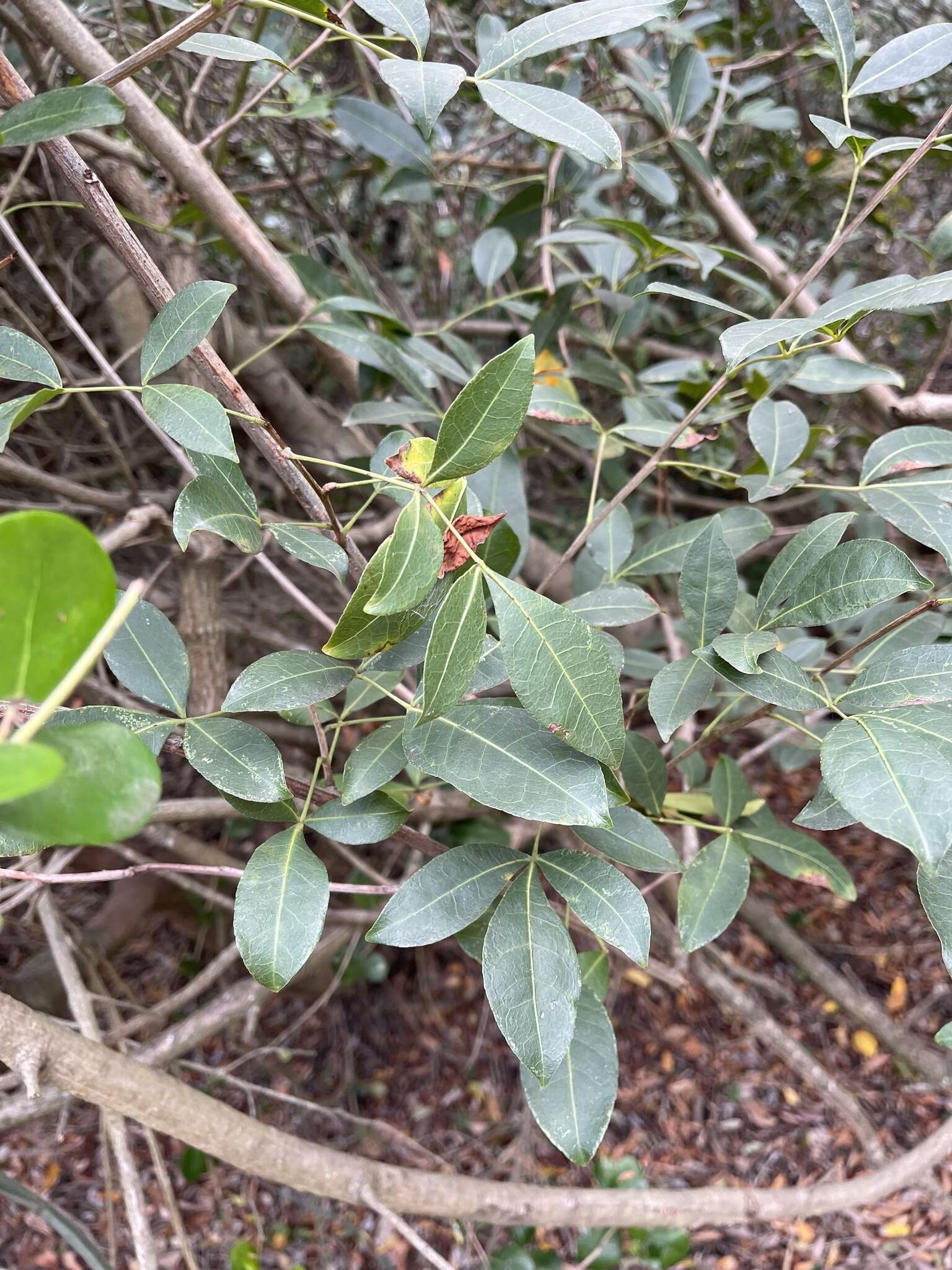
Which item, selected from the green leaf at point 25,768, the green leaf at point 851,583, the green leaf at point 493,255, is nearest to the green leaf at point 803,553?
the green leaf at point 851,583

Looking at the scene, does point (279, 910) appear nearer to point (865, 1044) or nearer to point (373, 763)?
point (373, 763)

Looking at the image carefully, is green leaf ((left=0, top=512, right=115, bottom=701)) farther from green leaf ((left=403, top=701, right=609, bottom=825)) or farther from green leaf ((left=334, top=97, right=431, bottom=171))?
green leaf ((left=334, top=97, right=431, bottom=171))

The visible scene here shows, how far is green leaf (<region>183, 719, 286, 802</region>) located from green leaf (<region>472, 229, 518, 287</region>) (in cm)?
70

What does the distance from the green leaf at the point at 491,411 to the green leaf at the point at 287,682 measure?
18cm

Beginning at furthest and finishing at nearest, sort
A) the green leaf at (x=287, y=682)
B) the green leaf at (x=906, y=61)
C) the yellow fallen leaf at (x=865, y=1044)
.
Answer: the yellow fallen leaf at (x=865, y=1044) < the green leaf at (x=906, y=61) < the green leaf at (x=287, y=682)

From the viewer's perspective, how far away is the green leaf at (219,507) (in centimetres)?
44

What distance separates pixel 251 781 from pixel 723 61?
145 cm

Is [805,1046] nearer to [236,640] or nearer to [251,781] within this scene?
[236,640]

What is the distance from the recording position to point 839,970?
1.60 meters

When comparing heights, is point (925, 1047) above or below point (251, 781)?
below

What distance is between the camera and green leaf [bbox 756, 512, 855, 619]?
538mm

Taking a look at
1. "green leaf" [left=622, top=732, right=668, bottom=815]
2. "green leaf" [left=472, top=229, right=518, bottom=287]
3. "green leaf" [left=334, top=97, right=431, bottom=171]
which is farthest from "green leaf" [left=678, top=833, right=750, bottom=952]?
"green leaf" [left=334, top=97, right=431, bottom=171]

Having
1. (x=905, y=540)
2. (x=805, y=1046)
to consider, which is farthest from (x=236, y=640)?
(x=805, y=1046)

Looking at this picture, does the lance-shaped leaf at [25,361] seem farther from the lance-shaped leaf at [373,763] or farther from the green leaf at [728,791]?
the green leaf at [728,791]
